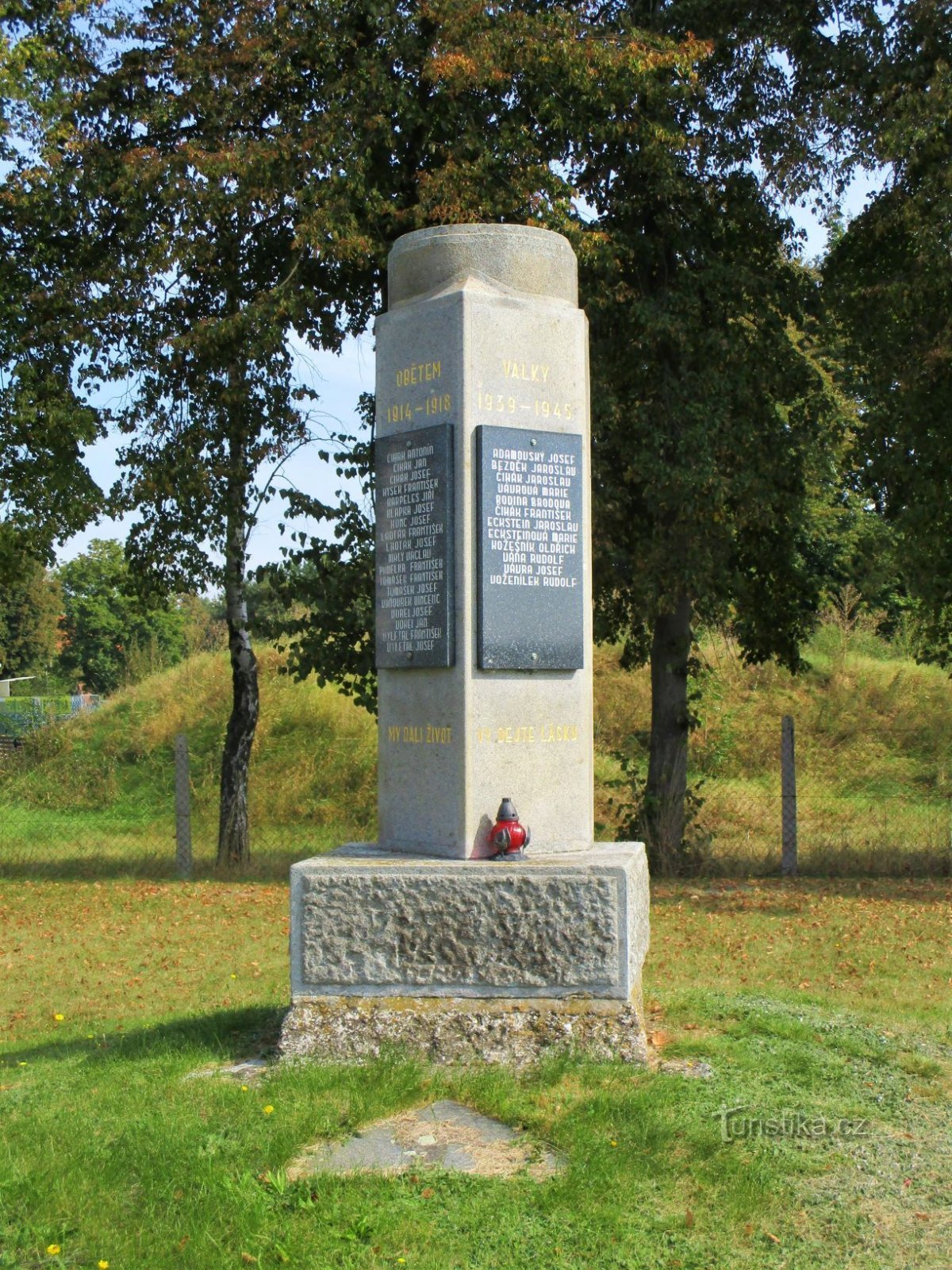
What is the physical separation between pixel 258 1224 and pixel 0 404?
36.8 feet

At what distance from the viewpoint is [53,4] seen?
14.5 metres

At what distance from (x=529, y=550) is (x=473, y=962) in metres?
1.83

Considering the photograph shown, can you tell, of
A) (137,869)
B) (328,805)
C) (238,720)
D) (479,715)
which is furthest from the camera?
(328,805)

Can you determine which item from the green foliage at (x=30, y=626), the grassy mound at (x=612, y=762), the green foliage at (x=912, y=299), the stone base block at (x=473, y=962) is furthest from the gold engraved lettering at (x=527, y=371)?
the green foliage at (x=30, y=626)

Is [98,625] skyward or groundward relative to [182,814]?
skyward

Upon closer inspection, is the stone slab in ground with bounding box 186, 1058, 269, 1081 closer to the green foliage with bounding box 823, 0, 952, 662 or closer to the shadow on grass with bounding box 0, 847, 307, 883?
the shadow on grass with bounding box 0, 847, 307, 883

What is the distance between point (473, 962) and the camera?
227 inches

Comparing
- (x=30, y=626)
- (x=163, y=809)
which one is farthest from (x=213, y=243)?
(x=30, y=626)

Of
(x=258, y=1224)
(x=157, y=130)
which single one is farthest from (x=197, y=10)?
(x=258, y=1224)

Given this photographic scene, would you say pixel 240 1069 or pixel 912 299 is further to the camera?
pixel 912 299

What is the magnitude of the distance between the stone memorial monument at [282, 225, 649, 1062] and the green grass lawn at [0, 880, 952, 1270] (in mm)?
314

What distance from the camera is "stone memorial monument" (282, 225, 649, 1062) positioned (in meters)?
5.77

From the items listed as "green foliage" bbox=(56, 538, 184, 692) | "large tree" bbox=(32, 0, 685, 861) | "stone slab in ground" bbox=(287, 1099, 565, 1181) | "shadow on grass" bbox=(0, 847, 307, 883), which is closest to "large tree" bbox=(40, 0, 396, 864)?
"large tree" bbox=(32, 0, 685, 861)

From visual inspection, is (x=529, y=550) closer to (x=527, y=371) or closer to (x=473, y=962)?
(x=527, y=371)
